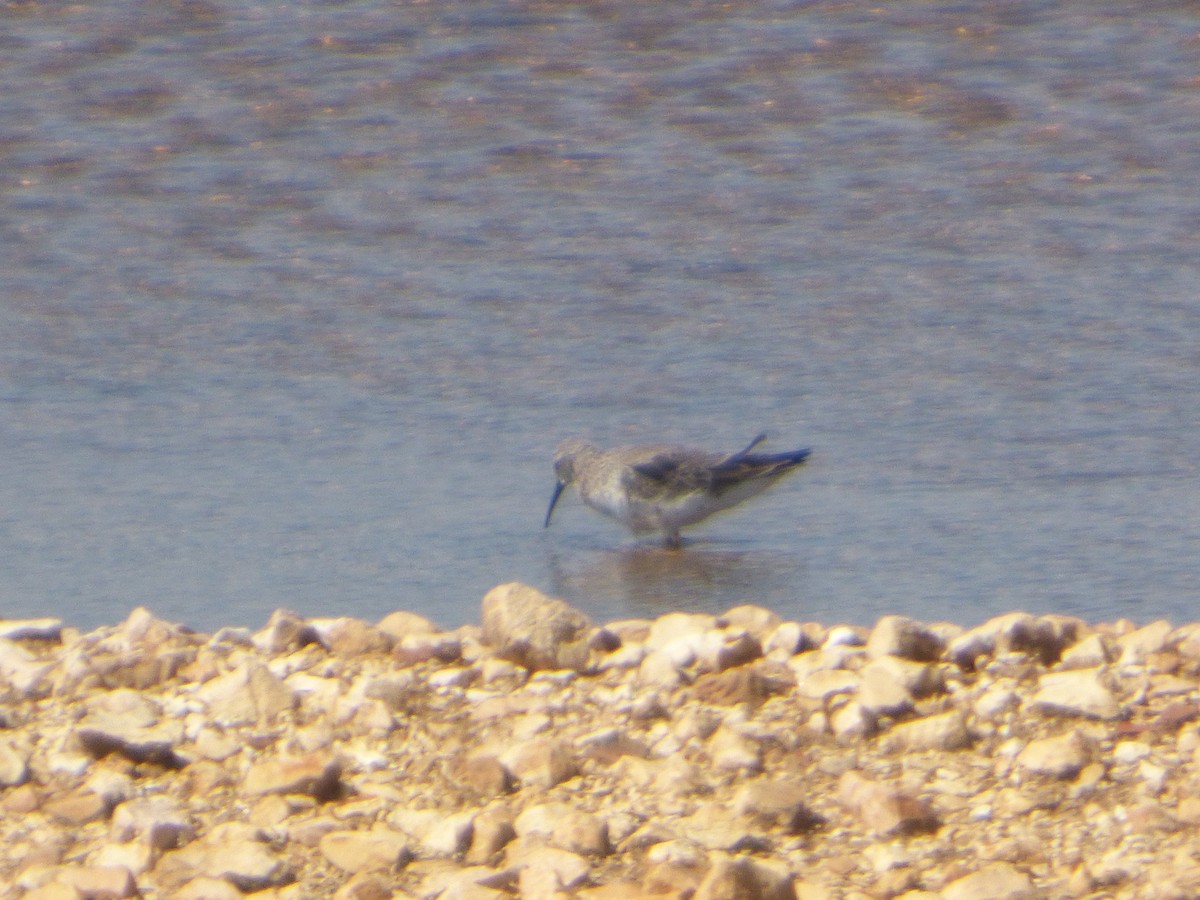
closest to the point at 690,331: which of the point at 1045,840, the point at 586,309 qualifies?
the point at 586,309

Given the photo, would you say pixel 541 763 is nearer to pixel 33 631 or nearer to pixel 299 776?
pixel 299 776

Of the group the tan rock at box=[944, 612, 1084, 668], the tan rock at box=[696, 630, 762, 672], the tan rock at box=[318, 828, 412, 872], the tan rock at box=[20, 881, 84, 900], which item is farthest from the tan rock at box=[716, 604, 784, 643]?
the tan rock at box=[20, 881, 84, 900]

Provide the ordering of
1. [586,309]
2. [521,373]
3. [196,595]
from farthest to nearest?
1. [586,309]
2. [521,373]
3. [196,595]

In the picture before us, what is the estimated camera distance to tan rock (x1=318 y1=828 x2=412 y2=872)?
6.84 ft

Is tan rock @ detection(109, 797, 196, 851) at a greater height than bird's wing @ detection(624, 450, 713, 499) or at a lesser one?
greater

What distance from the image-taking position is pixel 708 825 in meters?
2.11

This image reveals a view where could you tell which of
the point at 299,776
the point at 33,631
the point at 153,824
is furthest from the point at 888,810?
the point at 33,631

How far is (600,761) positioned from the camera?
228 cm

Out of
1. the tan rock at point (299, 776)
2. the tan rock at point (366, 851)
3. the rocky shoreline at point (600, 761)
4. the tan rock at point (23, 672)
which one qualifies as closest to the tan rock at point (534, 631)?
A: the rocky shoreline at point (600, 761)

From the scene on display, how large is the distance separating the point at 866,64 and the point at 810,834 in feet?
14.2

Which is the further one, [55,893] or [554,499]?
[554,499]

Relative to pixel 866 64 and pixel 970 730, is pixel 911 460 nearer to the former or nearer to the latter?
pixel 970 730

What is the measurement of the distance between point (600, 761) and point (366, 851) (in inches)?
12.1

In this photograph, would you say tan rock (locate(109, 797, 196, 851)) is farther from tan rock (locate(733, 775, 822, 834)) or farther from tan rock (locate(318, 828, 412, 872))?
tan rock (locate(733, 775, 822, 834))
